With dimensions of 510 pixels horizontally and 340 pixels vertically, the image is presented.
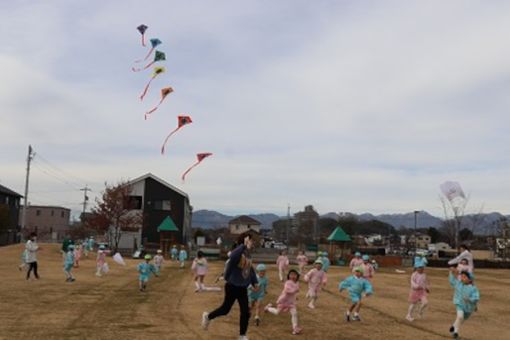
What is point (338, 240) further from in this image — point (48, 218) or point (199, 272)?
point (48, 218)

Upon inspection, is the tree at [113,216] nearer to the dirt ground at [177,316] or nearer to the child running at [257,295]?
the dirt ground at [177,316]

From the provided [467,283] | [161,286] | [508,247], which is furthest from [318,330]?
[508,247]

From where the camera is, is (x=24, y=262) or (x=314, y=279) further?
(x=24, y=262)

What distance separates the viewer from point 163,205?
57.8 metres

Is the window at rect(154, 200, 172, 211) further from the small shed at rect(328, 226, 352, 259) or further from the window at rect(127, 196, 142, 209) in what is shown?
the small shed at rect(328, 226, 352, 259)

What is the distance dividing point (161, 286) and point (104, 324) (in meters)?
9.75

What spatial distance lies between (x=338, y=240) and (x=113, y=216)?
2036cm

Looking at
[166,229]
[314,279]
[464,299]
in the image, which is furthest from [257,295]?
[166,229]

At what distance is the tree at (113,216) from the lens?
162 feet

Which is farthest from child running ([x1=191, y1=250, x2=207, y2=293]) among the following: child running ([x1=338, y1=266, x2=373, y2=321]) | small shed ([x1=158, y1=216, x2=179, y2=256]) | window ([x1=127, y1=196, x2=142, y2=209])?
window ([x1=127, y1=196, x2=142, y2=209])

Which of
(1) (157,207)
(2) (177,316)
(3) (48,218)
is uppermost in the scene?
(1) (157,207)

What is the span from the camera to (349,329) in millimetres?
11453

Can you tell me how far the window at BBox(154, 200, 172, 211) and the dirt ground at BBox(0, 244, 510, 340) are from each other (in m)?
37.2

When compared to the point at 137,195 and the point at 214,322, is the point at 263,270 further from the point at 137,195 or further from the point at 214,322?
the point at 137,195
